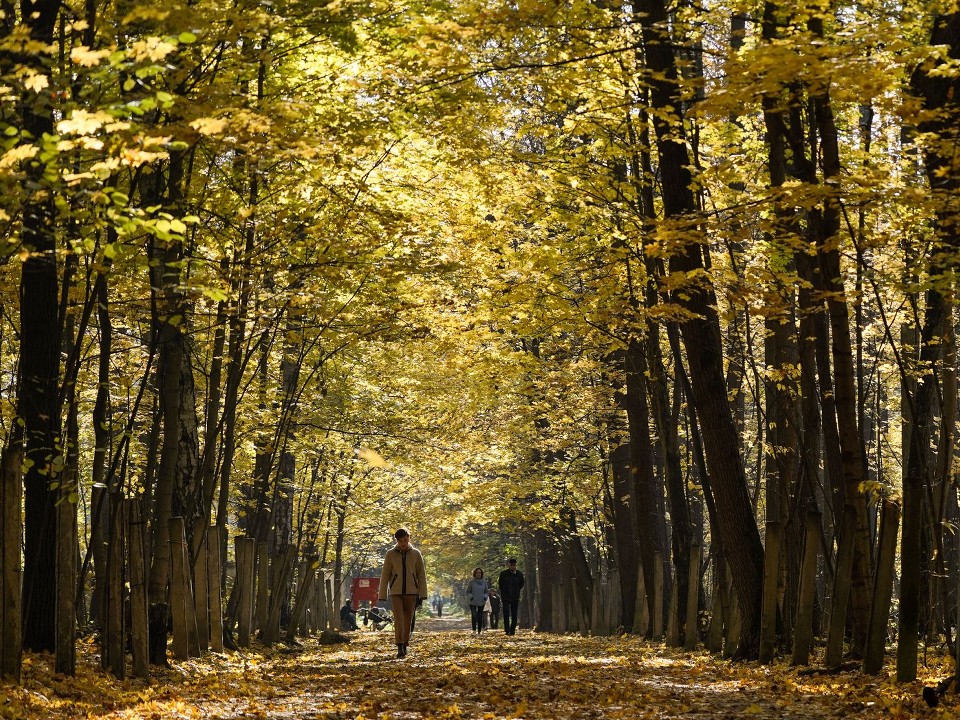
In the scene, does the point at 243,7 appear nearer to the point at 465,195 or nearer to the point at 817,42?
the point at 817,42

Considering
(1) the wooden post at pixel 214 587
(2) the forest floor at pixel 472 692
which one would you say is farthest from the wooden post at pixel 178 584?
(1) the wooden post at pixel 214 587

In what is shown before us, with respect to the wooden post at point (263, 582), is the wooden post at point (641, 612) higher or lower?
lower

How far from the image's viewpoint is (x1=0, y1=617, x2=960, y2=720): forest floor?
7.75 meters

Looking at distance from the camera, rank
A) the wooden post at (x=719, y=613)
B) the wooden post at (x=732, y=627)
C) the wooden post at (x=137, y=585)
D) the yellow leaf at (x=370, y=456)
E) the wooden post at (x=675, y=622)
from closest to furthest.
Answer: the wooden post at (x=137, y=585) → the wooden post at (x=732, y=627) → the wooden post at (x=719, y=613) → the wooden post at (x=675, y=622) → the yellow leaf at (x=370, y=456)

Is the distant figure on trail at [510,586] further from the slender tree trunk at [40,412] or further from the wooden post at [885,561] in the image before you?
the wooden post at [885,561]

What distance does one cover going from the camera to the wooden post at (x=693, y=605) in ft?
49.8

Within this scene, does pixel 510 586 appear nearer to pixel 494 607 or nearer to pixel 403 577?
pixel 403 577

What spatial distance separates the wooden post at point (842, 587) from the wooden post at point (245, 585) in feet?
28.3

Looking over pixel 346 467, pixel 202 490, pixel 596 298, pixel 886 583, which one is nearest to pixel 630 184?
pixel 596 298

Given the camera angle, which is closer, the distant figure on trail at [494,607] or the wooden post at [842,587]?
the wooden post at [842,587]

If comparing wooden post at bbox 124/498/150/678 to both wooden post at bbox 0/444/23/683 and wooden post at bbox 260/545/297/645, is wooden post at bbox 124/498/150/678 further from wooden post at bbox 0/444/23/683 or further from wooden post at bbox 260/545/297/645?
wooden post at bbox 260/545/297/645

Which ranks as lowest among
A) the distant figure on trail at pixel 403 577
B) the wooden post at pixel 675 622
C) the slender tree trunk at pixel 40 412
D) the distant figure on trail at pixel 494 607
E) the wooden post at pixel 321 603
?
the distant figure on trail at pixel 494 607

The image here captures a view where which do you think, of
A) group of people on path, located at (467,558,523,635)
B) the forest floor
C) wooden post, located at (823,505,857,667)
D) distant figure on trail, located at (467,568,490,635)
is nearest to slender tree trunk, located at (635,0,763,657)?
the forest floor

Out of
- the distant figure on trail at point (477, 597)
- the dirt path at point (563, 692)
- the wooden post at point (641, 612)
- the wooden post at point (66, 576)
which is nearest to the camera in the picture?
the dirt path at point (563, 692)
